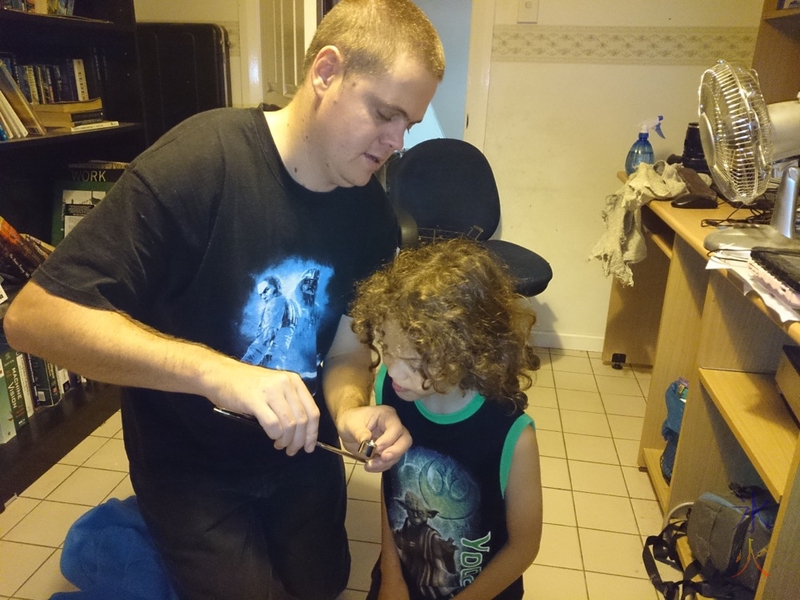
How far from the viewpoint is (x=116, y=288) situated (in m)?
0.86

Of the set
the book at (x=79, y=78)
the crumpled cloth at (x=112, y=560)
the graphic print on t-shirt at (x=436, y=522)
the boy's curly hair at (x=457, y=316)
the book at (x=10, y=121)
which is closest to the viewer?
the boy's curly hair at (x=457, y=316)

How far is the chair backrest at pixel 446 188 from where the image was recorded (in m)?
2.27

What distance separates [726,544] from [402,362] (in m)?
0.87

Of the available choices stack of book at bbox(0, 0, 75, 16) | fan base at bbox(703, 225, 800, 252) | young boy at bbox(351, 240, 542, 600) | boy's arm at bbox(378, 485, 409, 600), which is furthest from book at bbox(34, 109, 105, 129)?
fan base at bbox(703, 225, 800, 252)

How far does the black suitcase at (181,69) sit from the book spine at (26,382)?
94 cm

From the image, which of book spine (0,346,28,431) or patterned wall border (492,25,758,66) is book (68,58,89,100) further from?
patterned wall border (492,25,758,66)

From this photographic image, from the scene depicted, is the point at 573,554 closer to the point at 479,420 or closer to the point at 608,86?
the point at 479,420

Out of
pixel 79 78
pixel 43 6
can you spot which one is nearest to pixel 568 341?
pixel 79 78

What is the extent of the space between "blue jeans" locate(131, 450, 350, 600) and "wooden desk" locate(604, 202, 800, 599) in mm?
785

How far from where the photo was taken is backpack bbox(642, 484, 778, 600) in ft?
4.09

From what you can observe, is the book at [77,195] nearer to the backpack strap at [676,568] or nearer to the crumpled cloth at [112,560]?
the crumpled cloth at [112,560]

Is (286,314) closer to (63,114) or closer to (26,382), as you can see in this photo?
(26,382)

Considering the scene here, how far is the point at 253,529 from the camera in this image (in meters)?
1.15

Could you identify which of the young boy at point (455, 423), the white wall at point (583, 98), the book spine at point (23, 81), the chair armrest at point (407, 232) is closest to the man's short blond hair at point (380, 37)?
the young boy at point (455, 423)
